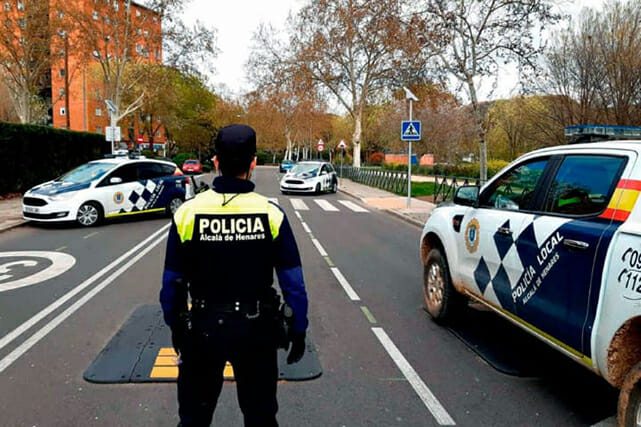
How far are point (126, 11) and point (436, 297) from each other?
94.9 feet

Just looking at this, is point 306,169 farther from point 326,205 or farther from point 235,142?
point 235,142

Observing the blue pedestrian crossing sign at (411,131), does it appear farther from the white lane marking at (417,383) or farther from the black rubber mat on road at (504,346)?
the white lane marking at (417,383)

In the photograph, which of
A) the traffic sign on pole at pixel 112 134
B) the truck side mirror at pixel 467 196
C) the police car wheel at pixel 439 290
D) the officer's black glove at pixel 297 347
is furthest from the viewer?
the traffic sign on pole at pixel 112 134

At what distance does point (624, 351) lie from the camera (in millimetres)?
3010

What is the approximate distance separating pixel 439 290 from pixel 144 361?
304cm

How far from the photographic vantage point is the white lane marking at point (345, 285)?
6614mm

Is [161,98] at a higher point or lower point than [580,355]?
higher

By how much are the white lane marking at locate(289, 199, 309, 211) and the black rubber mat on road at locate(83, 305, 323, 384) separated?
13072mm

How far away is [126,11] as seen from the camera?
2897 centimetres

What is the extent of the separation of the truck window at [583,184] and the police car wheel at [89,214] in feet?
36.1

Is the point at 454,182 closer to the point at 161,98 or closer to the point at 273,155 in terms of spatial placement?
the point at 161,98

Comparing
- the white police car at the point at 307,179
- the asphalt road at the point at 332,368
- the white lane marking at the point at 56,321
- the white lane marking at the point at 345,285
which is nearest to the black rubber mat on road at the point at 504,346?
the asphalt road at the point at 332,368

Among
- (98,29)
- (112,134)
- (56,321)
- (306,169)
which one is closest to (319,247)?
(56,321)

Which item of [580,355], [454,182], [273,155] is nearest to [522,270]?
[580,355]
